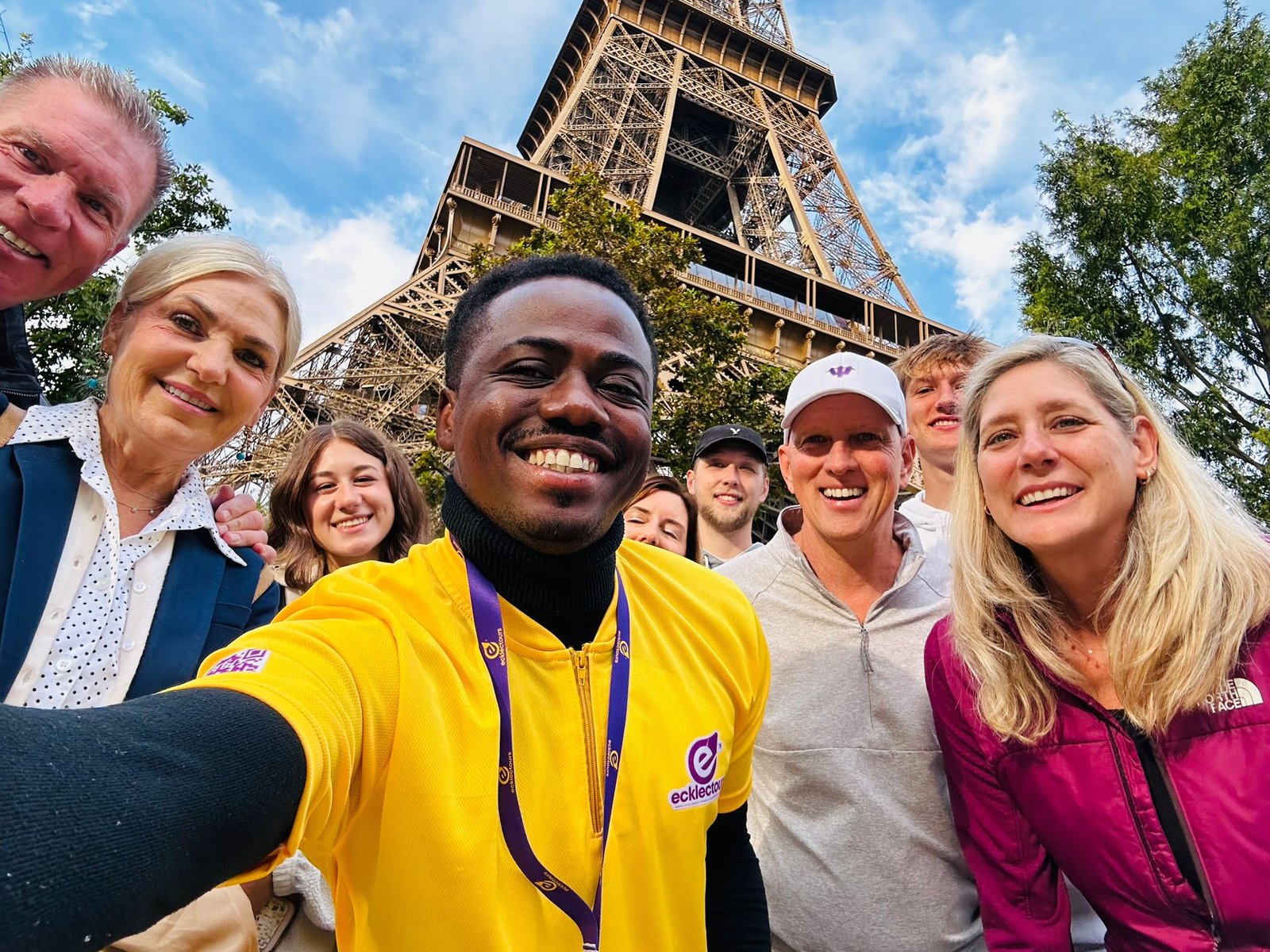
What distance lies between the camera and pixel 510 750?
4.01 ft

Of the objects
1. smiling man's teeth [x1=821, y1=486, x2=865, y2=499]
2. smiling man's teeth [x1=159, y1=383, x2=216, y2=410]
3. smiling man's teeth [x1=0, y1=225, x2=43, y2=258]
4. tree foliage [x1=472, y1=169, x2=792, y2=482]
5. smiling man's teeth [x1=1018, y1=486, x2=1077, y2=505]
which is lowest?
smiling man's teeth [x1=159, y1=383, x2=216, y2=410]

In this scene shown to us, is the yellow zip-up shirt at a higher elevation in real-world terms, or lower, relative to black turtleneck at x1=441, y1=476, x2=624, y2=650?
lower

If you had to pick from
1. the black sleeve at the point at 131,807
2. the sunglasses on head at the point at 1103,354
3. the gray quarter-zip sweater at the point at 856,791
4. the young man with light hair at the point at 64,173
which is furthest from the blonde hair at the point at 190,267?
the sunglasses on head at the point at 1103,354

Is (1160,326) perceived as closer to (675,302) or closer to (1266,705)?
(675,302)

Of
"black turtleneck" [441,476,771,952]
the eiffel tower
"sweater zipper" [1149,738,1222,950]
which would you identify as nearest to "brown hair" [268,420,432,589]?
"black turtleneck" [441,476,771,952]

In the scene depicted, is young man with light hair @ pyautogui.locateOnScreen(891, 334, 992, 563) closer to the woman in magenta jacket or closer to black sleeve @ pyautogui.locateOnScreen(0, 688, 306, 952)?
the woman in magenta jacket

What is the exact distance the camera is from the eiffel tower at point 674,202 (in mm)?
19609

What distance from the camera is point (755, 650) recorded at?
5.93ft

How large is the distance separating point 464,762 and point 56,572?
1.33 metres

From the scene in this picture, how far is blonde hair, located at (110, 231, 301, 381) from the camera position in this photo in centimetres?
214

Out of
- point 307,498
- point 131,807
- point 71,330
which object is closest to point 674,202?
point 71,330

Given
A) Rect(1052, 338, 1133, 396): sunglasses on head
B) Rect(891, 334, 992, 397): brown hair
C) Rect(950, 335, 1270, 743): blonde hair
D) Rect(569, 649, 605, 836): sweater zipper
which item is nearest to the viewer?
Rect(569, 649, 605, 836): sweater zipper

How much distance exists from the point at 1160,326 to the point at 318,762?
13461mm

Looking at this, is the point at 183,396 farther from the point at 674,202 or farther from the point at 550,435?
the point at 674,202
